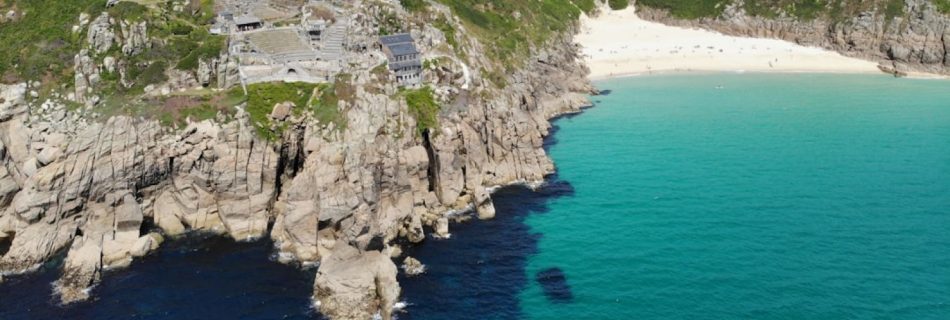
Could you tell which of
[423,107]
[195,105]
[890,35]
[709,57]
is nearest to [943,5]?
[890,35]

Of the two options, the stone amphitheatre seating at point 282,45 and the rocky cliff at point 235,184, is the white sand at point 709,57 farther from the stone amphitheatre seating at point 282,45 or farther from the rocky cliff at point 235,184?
the rocky cliff at point 235,184

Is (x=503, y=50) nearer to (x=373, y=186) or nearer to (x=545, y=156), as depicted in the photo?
(x=545, y=156)

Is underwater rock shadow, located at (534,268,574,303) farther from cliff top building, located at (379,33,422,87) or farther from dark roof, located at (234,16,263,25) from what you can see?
dark roof, located at (234,16,263,25)

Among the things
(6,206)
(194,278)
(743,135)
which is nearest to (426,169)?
(194,278)

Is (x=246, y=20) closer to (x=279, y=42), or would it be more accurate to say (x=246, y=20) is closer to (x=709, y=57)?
(x=279, y=42)

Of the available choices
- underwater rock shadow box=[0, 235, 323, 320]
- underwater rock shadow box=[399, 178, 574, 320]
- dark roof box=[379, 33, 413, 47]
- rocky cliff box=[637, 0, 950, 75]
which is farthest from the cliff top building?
rocky cliff box=[637, 0, 950, 75]
